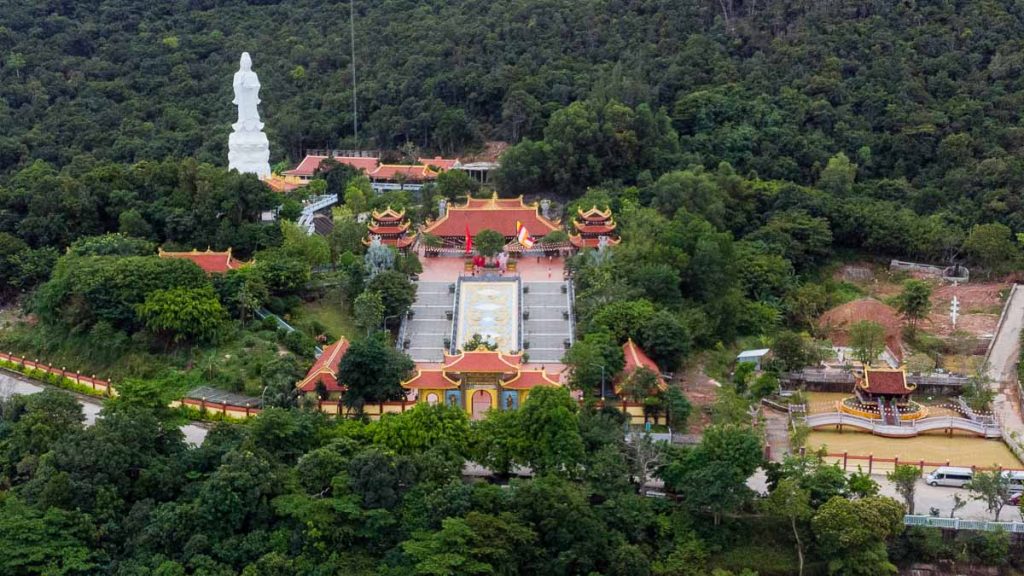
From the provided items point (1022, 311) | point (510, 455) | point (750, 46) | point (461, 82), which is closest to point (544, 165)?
point (461, 82)

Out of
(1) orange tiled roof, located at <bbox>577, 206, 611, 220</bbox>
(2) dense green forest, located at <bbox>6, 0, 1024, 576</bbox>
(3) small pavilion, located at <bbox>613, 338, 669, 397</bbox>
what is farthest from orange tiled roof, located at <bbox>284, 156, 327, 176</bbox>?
(3) small pavilion, located at <bbox>613, 338, 669, 397</bbox>

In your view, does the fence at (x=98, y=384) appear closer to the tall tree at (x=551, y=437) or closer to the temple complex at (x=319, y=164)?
the tall tree at (x=551, y=437)

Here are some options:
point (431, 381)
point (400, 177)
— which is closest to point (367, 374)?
point (431, 381)

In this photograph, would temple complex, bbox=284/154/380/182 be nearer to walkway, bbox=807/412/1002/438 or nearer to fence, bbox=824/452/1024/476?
walkway, bbox=807/412/1002/438

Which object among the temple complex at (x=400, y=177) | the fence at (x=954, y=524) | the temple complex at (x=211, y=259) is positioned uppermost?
the temple complex at (x=400, y=177)

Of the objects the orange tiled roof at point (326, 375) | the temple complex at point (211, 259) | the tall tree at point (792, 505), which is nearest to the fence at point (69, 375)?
the temple complex at point (211, 259)

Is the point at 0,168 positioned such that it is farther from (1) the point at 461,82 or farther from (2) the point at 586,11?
(2) the point at 586,11
